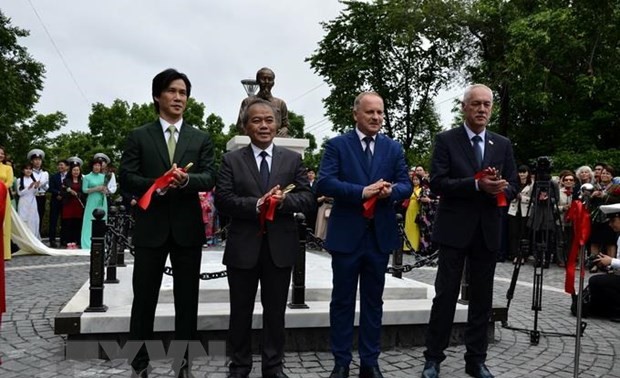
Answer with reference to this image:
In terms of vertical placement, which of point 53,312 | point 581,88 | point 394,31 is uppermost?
point 394,31

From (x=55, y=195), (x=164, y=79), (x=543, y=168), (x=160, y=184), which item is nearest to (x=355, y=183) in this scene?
(x=160, y=184)

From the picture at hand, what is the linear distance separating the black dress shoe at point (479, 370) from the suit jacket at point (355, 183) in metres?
1.19

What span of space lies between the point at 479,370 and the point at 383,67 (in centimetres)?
2986

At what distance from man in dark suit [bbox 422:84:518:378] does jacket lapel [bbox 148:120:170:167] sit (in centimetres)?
205

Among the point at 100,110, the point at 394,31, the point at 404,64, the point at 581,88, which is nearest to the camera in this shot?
the point at 581,88

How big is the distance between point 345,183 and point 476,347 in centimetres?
172

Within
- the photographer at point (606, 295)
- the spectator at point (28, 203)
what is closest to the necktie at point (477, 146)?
the photographer at point (606, 295)

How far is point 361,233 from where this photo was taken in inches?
170

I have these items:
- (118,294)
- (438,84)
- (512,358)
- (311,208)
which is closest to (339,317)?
(311,208)

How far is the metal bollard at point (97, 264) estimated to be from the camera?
5039 millimetres

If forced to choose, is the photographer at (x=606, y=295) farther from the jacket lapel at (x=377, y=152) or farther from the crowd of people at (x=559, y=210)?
the jacket lapel at (x=377, y=152)

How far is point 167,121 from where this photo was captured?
4.22 meters

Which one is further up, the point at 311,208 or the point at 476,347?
the point at 311,208

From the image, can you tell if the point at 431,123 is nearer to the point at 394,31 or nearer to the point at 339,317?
the point at 394,31
